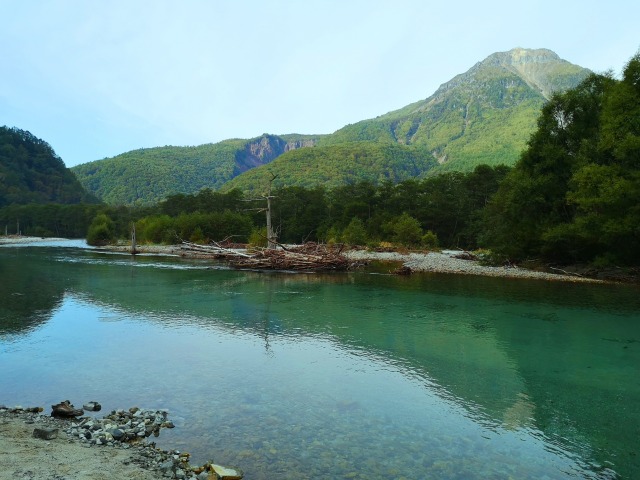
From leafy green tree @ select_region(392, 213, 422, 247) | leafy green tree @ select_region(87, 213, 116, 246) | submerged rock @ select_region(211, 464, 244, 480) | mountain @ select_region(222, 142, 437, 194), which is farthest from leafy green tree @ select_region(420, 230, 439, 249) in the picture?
mountain @ select_region(222, 142, 437, 194)

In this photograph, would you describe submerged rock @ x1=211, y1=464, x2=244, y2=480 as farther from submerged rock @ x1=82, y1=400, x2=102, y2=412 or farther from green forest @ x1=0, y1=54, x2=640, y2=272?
green forest @ x1=0, y1=54, x2=640, y2=272

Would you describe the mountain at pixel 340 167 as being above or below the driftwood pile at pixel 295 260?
above

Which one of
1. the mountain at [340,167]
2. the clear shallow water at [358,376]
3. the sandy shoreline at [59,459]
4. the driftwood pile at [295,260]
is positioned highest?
the mountain at [340,167]

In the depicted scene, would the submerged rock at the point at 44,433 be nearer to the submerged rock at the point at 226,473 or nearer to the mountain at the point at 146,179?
the submerged rock at the point at 226,473

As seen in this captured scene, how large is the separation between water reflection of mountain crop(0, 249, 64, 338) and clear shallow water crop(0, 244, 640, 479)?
16 centimetres

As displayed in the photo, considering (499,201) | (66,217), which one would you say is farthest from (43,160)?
(499,201)

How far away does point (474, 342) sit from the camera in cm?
1286

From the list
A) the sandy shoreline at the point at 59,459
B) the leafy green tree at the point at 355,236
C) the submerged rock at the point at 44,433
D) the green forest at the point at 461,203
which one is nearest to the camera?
the sandy shoreline at the point at 59,459

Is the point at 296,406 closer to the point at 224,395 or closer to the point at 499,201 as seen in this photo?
the point at 224,395

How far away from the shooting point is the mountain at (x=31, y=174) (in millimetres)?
146688

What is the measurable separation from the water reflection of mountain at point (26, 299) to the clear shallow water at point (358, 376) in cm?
16

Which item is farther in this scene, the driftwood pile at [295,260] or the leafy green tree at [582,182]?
the driftwood pile at [295,260]

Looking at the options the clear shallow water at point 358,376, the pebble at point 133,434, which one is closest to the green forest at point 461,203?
the clear shallow water at point 358,376

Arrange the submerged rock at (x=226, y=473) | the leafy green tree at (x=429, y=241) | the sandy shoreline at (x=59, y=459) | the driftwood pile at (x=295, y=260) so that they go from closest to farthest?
the sandy shoreline at (x=59, y=459)
the submerged rock at (x=226, y=473)
the driftwood pile at (x=295, y=260)
the leafy green tree at (x=429, y=241)
